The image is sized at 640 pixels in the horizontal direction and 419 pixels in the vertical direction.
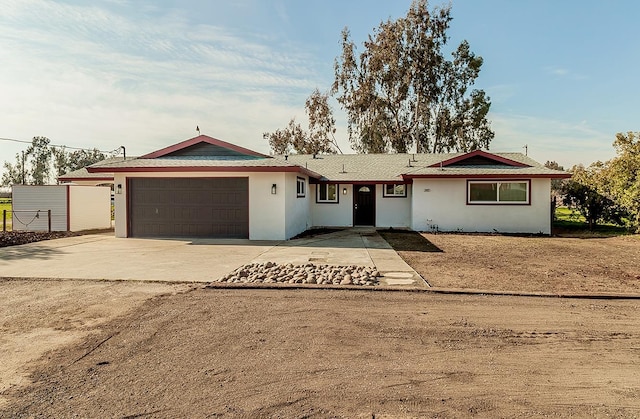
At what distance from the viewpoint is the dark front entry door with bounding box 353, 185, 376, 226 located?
17.7 m

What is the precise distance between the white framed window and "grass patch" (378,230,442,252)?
3.99m

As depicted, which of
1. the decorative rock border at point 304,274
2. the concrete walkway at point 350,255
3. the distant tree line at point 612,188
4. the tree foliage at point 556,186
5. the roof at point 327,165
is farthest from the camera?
the tree foliage at point 556,186

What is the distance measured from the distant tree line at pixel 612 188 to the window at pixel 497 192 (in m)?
3.46

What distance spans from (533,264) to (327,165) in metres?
12.6

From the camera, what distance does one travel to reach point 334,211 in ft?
58.5

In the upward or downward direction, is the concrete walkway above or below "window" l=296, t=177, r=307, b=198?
below

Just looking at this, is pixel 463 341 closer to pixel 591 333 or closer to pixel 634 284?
pixel 591 333

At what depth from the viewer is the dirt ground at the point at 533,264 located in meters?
6.54

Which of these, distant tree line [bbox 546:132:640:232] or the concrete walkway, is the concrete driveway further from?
distant tree line [bbox 546:132:640:232]

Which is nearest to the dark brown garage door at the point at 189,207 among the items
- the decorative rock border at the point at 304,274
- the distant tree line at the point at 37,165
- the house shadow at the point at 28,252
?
the house shadow at the point at 28,252

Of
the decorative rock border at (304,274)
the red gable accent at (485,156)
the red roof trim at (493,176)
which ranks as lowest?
the decorative rock border at (304,274)

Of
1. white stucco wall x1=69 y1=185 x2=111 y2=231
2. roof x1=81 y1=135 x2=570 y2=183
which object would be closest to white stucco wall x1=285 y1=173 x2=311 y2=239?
roof x1=81 y1=135 x2=570 y2=183

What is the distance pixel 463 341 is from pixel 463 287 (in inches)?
96.3

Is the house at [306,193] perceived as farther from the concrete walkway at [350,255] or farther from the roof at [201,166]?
the concrete walkway at [350,255]
